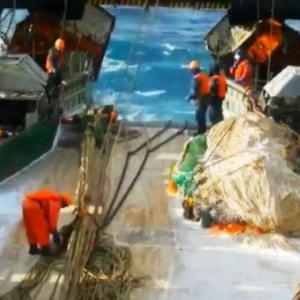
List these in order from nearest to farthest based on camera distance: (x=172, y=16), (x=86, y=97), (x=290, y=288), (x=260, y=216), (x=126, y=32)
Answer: (x=290, y=288) < (x=260, y=216) < (x=86, y=97) < (x=126, y=32) < (x=172, y=16)

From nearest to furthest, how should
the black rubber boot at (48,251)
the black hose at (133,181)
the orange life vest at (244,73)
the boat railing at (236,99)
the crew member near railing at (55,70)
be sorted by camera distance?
the black rubber boot at (48,251) → the black hose at (133,181) → the crew member near railing at (55,70) → the boat railing at (236,99) → the orange life vest at (244,73)

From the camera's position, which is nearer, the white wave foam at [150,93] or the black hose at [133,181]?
the black hose at [133,181]

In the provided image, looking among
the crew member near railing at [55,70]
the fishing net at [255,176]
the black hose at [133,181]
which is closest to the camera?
the fishing net at [255,176]

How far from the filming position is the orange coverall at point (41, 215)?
805cm

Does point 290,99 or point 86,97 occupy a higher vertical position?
point 290,99

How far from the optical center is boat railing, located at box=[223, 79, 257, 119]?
44.2 ft

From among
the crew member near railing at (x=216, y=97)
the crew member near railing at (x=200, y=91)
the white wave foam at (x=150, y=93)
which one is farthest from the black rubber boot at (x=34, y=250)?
the white wave foam at (x=150, y=93)

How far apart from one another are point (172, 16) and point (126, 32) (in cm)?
261

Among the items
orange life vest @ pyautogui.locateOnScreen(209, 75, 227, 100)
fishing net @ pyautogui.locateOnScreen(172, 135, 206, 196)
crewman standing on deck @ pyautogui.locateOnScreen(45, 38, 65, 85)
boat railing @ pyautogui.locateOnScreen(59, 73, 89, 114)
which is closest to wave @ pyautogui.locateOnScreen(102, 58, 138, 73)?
boat railing @ pyautogui.locateOnScreen(59, 73, 89, 114)

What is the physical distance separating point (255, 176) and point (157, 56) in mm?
18133

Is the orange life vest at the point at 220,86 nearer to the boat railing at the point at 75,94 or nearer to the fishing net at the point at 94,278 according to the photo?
the boat railing at the point at 75,94

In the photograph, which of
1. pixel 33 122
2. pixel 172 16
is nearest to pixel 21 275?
pixel 33 122

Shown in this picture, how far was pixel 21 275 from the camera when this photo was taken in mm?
7867

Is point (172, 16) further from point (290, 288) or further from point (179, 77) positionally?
point (290, 288)
